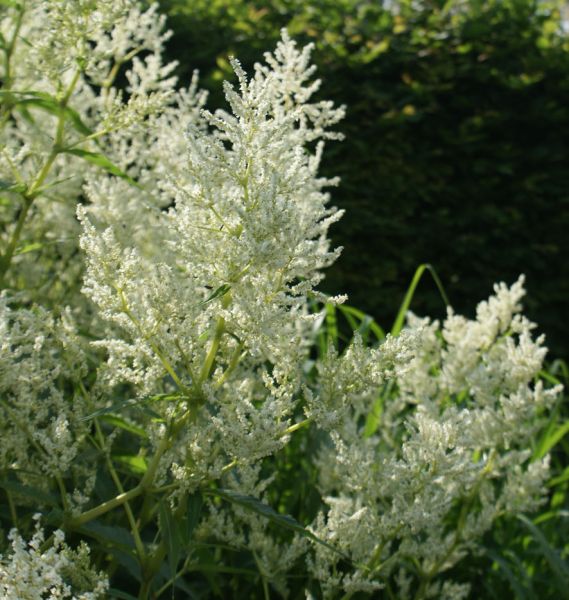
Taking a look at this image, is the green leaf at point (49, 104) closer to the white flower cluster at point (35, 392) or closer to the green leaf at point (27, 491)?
the white flower cluster at point (35, 392)

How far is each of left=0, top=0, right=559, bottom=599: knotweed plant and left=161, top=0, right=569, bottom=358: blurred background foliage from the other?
420 centimetres

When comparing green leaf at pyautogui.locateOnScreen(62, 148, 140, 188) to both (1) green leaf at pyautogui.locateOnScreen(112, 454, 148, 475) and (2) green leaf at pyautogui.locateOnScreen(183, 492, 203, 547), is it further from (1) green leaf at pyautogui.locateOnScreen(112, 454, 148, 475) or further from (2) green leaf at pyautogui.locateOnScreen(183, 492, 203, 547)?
(2) green leaf at pyautogui.locateOnScreen(183, 492, 203, 547)

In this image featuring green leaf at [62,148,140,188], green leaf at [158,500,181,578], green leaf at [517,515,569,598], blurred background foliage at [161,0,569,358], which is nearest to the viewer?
green leaf at [158,500,181,578]

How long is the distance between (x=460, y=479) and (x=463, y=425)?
0.22 meters

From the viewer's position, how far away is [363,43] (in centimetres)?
779

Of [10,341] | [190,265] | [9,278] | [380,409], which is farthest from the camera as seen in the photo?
[9,278]

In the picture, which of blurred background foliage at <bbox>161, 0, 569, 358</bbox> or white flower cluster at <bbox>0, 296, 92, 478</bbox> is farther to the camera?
blurred background foliage at <bbox>161, 0, 569, 358</bbox>

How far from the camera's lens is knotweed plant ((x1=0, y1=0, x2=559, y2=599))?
2037mm

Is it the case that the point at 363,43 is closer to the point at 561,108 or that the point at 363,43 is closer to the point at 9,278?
the point at 561,108

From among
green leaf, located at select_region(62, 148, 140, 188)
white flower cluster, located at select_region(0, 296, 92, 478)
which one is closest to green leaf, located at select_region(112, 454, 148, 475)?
white flower cluster, located at select_region(0, 296, 92, 478)

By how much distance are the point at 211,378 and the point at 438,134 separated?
598 centimetres

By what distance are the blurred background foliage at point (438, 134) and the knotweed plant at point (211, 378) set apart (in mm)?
4203

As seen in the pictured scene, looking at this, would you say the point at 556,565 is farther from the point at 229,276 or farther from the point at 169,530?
the point at 229,276

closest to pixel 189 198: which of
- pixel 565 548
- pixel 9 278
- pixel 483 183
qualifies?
pixel 9 278
